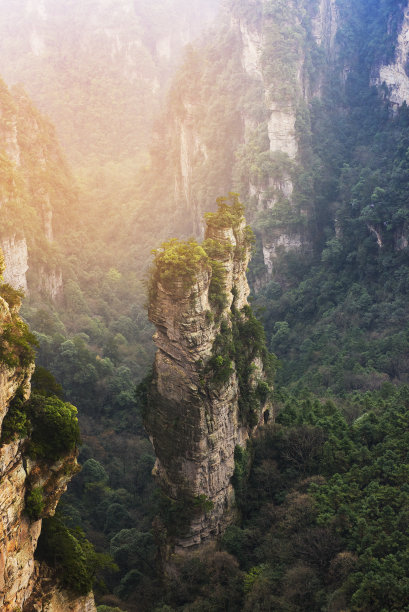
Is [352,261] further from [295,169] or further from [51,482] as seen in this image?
[51,482]

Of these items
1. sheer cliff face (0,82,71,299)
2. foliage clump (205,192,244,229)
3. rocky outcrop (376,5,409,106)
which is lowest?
foliage clump (205,192,244,229)

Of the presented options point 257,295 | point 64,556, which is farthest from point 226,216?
point 257,295

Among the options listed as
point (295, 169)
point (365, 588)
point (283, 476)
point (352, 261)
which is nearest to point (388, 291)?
point (352, 261)

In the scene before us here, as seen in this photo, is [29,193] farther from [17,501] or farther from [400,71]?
[17,501]

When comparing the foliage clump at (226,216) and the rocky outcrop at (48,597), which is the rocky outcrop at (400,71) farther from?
the rocky outcrop at (48,597)

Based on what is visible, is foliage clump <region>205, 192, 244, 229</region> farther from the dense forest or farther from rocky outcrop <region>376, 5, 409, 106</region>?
rocky outcrop <region>376, 5, 409, 106</region>

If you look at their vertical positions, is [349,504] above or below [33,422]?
below

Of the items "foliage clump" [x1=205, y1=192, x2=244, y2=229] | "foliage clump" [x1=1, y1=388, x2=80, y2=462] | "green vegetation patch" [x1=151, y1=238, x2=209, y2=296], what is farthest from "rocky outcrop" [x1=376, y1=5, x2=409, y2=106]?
"foliage clump" [x1=1, y1=388, x2=80, y2=462]
